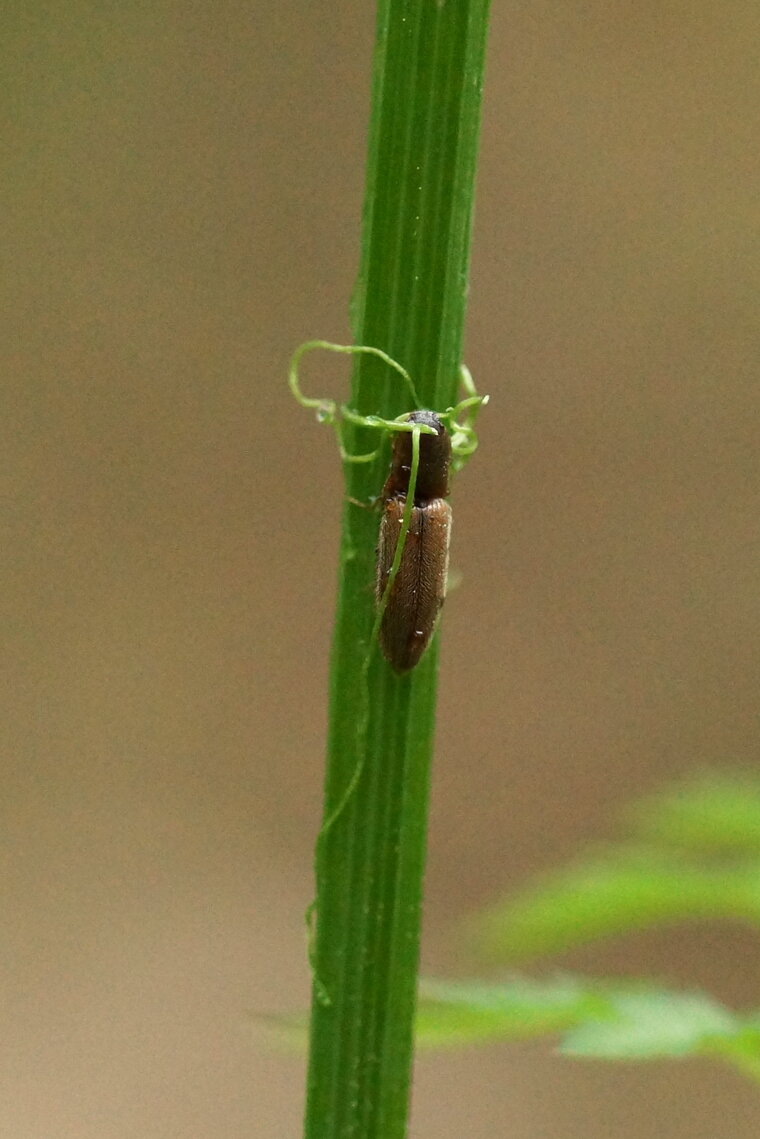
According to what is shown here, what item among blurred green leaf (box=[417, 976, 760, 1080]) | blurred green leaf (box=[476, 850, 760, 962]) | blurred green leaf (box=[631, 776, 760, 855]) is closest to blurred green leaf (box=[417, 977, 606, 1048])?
blurred green leaf (box=[417, 976, 760, 1080])

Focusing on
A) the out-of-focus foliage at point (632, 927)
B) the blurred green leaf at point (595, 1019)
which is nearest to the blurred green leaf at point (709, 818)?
the out-of-focus foliage at point (632, 927)

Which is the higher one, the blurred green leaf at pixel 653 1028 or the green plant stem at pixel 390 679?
the green plant stem at pixel 390 679

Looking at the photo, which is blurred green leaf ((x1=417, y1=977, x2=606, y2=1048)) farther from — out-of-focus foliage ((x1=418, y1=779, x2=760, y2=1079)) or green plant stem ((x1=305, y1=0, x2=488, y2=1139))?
green plant stem ((x1=305, y1=0, x2=488, y2=1139))

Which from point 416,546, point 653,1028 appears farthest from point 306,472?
point 653,1028

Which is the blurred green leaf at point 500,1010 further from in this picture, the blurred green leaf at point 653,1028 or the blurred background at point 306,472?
the blurred background at point 306,472

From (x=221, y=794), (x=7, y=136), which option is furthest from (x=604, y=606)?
(x=7, y=136)

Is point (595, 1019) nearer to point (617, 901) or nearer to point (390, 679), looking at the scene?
point (617, 901)

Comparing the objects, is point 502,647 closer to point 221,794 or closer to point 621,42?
point 221,794
